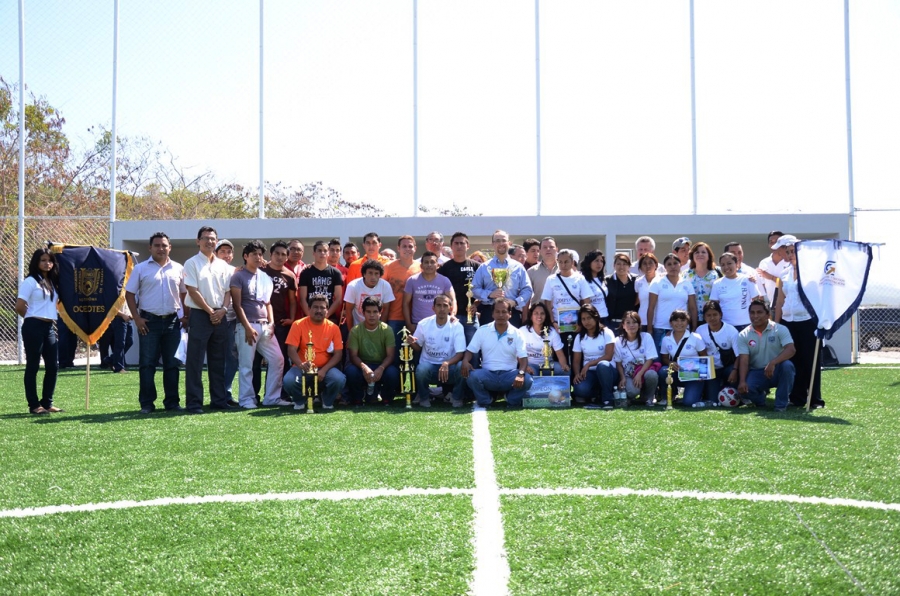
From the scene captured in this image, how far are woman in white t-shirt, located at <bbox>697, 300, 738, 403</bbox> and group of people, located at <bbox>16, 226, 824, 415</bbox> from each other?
0.02 metres

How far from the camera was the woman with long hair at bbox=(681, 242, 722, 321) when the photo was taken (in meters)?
8.53

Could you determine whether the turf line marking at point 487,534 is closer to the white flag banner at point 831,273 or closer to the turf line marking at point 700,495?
the turf line marking at point 700,495

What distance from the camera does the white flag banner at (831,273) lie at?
749 centimetres

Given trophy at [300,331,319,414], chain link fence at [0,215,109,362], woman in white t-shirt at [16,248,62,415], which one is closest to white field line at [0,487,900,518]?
trophy at [300,331,319,414]

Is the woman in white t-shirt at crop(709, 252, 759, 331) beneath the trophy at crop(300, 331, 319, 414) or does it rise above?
above

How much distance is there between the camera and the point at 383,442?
5.81 m

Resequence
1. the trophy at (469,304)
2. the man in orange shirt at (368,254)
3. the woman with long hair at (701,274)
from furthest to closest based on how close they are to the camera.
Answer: the man in orange shirt at (368,254) < the woman with long hair at (701,274) < the trophy at (469,304)

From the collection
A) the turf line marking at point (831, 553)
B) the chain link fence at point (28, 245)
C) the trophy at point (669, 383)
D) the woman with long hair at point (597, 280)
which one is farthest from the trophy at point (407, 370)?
the chain link fence at point (28, 245)

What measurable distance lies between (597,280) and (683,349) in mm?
1201

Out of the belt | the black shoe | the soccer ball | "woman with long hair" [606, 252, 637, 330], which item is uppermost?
"woman with long hair" [606, 252, 637, 330]

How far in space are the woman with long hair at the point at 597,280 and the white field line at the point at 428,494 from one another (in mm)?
4241

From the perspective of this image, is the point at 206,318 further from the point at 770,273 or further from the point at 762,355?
the point at 770,273

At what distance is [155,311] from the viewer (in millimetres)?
7555

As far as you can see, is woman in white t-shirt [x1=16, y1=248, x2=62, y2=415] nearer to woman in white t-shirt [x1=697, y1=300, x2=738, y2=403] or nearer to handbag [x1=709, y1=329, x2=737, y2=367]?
woman in white t-shirt [x1=697, y1=300, x2=738, y2=403]
